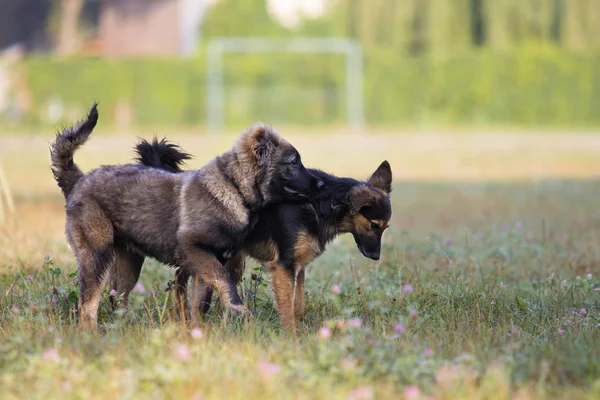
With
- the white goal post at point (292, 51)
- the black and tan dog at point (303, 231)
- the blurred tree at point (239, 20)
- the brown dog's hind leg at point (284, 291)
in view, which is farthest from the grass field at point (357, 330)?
the blurred tree at point (239, 20)

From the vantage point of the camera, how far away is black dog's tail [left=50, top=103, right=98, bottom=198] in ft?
20.9

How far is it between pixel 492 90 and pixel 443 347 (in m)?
33.8

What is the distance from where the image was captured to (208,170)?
6.48 meters

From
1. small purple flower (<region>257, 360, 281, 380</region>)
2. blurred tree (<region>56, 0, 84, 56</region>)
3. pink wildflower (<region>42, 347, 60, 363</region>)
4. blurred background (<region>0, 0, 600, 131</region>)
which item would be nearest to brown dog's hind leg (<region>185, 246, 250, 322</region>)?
pink wildflower (<region>42, 347, 60, 363</region>)

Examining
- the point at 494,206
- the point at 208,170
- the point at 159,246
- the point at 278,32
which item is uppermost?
the point at 278,32

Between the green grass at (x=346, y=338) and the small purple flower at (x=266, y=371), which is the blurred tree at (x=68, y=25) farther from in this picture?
the small purple flower at (x=266, y=371)

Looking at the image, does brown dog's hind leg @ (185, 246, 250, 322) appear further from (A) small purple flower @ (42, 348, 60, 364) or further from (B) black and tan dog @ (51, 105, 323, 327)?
(A) small purple flower @ (42, 348, 60, 364)

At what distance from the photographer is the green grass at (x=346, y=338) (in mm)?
4320

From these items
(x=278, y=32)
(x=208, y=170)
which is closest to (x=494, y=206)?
(x=208, y=170)

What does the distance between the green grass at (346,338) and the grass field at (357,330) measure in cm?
1

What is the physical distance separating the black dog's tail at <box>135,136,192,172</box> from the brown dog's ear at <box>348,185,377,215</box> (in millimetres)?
1530

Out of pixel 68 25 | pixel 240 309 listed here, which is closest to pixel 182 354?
pixel 240 309

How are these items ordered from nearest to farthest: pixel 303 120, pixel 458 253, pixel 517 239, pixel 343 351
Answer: pixel 343 351 < pixel 458 253 < pixel 517 239 < pixel 303 120

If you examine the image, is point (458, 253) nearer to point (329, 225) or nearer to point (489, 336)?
point (329, 225)
